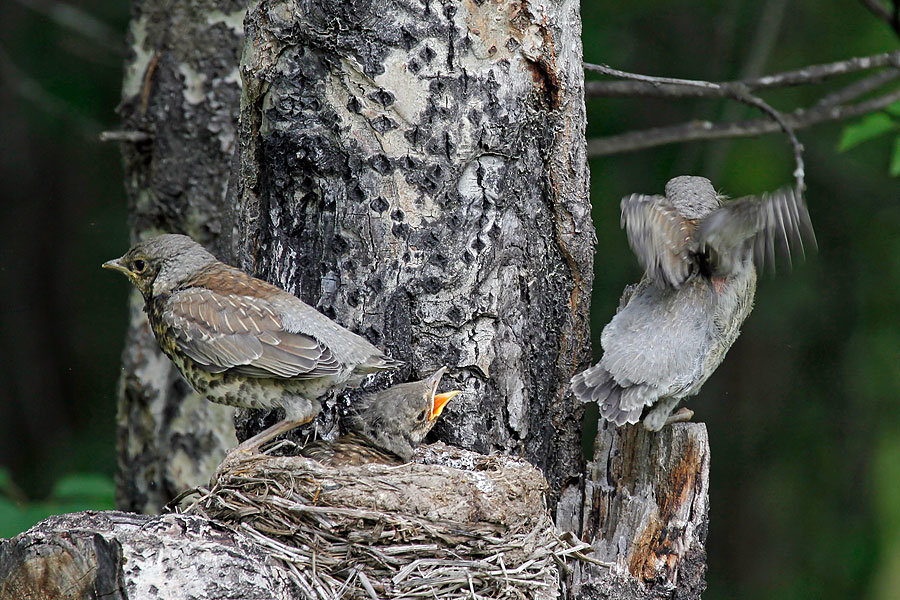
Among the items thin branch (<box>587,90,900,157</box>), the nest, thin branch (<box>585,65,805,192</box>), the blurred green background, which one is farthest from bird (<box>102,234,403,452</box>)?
the blurred green background

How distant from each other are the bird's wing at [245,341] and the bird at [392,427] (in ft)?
0.78

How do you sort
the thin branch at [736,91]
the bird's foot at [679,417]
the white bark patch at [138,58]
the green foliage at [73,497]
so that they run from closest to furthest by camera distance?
1. the bird's foot at [679,417]
2. the thin branch at [736,91]
3. the green foliage at [73,497]
4. the white bark patch at [138,58]

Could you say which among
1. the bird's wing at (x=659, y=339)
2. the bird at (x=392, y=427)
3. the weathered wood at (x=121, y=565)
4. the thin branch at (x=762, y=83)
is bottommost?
the weathered wood at (x=121, y=565)

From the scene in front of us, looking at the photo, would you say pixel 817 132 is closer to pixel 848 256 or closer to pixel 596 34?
pixel 848 256

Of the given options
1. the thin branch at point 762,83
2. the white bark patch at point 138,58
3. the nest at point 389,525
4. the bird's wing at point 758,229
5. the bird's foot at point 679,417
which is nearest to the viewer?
the nest at point 389,525

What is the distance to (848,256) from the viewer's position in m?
8.51

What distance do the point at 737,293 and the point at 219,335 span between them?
183 cm

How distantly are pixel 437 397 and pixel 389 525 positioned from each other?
1.90ft

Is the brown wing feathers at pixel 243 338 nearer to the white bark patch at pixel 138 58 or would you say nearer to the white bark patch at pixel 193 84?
the white bark patch at pixel 193 84

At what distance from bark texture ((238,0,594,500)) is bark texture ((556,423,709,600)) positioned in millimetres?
301

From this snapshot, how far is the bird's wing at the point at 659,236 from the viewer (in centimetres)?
344

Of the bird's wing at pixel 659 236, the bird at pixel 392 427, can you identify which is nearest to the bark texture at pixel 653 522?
the bird's wing at pixel 659 236

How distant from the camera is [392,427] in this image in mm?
3348

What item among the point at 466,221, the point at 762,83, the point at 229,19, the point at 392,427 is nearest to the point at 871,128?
the point at 762,83
